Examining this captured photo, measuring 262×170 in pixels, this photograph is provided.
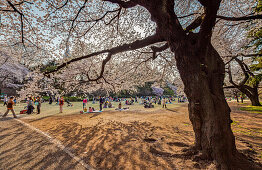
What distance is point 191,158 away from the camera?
2.89m

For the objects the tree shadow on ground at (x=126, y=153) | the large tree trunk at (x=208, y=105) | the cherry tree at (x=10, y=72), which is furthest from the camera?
the cherry tree at (x=10, y=72)

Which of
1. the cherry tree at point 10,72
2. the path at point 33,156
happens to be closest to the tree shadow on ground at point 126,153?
the path at point 33,156

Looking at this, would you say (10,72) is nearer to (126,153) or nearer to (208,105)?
(126,153)

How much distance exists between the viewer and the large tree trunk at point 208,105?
8.18 feet

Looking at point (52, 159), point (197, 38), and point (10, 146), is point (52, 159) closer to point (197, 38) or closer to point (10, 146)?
point (10, 146)

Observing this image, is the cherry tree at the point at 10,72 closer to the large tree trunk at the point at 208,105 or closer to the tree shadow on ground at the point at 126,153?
the tree shadow on ground at the point at 126,153

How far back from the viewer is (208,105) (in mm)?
2623

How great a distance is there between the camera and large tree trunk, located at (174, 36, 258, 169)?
8.18ft

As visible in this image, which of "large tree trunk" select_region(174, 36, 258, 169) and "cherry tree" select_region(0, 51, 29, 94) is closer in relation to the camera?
"large tree trunk" select_region(174, 36, 258, 169)

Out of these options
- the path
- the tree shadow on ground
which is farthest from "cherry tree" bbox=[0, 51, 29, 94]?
the tree shadow on ground

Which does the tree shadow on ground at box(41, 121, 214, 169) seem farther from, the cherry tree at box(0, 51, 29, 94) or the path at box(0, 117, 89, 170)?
the cherry tree at box(0, 51, 29, 94)

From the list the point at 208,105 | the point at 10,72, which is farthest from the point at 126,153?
the point at 10,72

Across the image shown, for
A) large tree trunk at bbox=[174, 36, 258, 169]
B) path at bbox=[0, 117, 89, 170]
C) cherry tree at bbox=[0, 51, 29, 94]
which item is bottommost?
path at bbox=[0, 117, 89, 170]

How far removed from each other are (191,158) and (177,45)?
2831 mm
